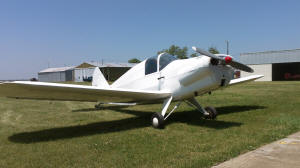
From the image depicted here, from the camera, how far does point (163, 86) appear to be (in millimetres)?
7035

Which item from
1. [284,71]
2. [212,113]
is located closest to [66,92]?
[212,113]

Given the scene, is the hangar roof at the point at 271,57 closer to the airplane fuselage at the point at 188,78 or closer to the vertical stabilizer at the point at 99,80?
the vertical stabilizer at the point at 99,80

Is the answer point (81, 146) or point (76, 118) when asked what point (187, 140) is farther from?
point (76, 118)

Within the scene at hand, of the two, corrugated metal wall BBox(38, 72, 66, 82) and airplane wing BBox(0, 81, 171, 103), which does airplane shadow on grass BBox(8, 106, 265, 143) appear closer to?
airplane wing BBox(0, 81, 171, 103)

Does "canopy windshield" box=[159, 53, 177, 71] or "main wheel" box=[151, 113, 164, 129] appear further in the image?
"canopy windshield" box=[159, 53, 177, 71]

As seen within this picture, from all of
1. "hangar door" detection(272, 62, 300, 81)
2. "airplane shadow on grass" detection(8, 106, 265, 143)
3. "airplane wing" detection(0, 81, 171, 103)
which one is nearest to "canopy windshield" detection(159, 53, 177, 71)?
"airplane wing" detection(0, 81, 171, 103)

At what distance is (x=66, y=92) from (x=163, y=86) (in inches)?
109

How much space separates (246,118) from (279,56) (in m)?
39.7

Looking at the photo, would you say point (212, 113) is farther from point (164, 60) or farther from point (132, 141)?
point (132, 141)

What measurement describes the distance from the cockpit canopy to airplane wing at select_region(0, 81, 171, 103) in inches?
36.1

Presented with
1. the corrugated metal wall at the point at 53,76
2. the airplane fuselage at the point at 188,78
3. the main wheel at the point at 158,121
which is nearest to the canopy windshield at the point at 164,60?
the airplane fuselage at the point at 188,78

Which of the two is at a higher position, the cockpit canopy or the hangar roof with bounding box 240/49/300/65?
the hangar roof with bounding box 240/49/300/65

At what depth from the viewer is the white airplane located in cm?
545

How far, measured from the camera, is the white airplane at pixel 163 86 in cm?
545
